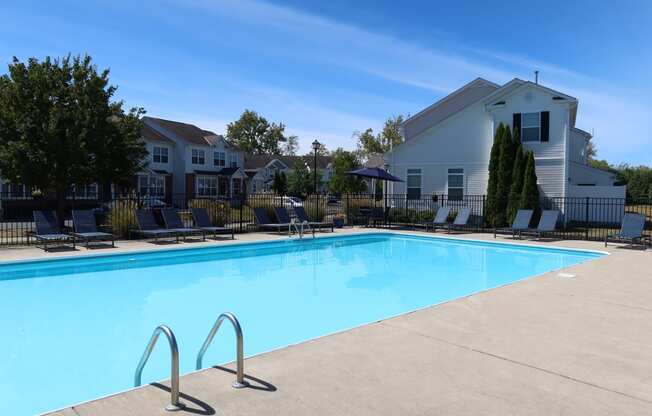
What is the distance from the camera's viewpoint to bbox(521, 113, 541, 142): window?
846 inches

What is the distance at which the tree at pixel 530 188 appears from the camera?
19953 mm

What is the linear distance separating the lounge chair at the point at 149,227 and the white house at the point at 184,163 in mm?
24545

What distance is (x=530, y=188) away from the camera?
20.2 m

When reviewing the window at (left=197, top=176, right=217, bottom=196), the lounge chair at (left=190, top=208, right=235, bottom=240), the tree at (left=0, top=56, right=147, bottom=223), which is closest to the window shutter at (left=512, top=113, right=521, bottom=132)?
the lounge chair at (left=190, top=208, right=235, bottom=240)

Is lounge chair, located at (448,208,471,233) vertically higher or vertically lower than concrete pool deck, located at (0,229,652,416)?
higher

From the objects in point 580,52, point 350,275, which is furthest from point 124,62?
point 580,52

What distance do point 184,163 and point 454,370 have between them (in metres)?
41.6

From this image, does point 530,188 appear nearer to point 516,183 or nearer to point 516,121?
point 516,183

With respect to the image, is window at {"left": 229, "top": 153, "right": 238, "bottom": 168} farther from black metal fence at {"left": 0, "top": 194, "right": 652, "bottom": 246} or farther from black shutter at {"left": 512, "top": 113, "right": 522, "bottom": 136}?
black shutter at {"left": 512, "top": 113, "right": 522, "bottom": 136}

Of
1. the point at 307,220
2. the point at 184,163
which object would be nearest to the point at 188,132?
the point at 184,163

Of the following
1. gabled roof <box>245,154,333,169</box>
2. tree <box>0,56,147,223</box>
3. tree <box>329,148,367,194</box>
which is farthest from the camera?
gabled roof <box>245,154,333,169</box>

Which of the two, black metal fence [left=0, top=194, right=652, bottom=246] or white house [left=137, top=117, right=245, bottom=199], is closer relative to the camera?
black metal fence [left=0, top=194, right=652, bottom=246]

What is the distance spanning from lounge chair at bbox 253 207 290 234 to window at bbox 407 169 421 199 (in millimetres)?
9106

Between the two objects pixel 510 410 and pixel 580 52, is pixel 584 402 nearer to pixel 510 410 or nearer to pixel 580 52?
pixel 510 410
